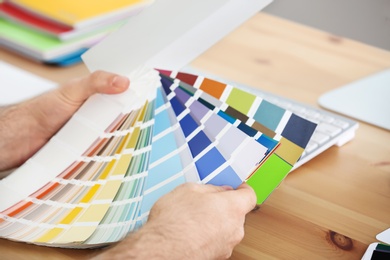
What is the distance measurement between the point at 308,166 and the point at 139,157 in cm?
30

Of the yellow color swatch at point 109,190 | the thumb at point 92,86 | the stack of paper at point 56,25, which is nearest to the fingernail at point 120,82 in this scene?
the thumb at point 92,86

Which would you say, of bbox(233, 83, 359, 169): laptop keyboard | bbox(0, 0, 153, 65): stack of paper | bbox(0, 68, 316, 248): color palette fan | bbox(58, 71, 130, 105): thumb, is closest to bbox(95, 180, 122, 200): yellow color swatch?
bbox(0, 68, 316, 248): color palette fan

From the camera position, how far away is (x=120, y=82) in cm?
89

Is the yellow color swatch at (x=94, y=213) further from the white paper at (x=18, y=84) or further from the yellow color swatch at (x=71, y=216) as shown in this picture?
the white paper at (x=18, y=84)

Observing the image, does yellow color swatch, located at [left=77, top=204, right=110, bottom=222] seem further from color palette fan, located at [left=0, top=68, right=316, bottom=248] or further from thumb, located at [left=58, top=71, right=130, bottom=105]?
thumb, located at [left=58, top=71, right=130, bottom=105]

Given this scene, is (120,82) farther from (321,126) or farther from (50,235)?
(321,126)

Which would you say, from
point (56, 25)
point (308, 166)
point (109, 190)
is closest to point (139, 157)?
point (109, 190)

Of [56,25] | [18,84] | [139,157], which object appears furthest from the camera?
[56,25]

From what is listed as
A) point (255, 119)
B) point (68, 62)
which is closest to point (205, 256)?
point (255, 119)

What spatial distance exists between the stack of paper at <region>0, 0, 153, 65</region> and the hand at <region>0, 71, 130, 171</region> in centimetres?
31

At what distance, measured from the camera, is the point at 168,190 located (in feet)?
2.73

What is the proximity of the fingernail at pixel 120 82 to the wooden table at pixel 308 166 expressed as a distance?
0.24 metres

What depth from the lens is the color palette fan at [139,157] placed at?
2.64ft

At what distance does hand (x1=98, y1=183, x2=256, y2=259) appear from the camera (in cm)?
73
